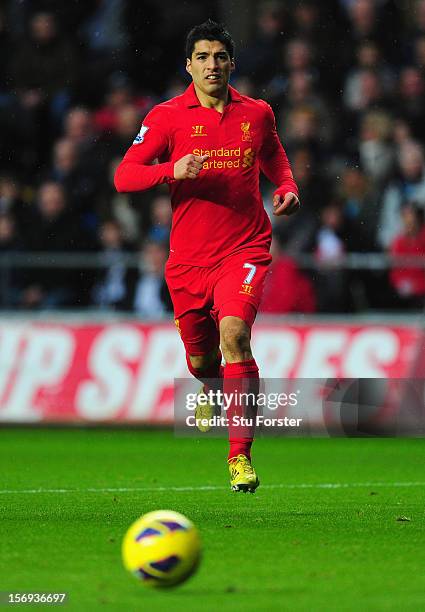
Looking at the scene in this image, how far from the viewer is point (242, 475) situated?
26.3ft

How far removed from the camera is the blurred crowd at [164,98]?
49.9 ft

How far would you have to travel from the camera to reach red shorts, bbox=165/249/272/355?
8.44 meters

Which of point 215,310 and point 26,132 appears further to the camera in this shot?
point 26,132

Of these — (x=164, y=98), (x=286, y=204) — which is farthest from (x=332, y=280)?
(x=286, y=204)

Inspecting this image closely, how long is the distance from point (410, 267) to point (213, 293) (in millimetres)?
6544

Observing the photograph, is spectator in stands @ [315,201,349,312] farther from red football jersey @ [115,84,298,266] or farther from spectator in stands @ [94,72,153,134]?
red football jersey @ [115,84,298,266]

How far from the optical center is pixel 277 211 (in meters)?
8.38

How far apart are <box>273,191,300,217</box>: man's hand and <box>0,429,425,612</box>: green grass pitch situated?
65.8 inches

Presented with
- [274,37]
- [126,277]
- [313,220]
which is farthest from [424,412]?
[274,37]

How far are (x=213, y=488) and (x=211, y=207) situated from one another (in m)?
1.82

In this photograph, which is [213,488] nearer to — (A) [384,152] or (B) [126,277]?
(B) [126,277]

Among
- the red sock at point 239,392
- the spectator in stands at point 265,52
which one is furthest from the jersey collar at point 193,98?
the spectator in stands at point 265,52

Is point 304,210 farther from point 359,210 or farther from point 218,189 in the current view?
point 218,189

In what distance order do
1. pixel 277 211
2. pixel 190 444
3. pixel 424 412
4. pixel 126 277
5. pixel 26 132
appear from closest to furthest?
pixel 277 211 → pixel 190 444 → pixel 424 412 → pixel 126 277 → pixel 26 132
